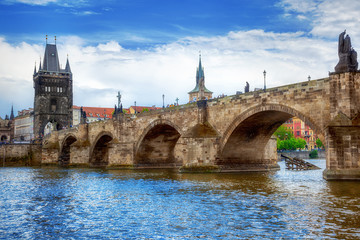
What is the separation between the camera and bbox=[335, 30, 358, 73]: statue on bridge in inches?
907

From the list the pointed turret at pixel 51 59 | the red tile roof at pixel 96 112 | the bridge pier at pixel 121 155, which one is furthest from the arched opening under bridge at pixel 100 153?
the red tile roof at pixel 96 112

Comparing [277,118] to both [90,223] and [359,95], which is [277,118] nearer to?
[359,95]

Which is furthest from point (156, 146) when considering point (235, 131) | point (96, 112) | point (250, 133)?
point (96, 112)

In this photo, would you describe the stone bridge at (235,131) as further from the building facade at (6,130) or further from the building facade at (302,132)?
the building facade at (6,130)

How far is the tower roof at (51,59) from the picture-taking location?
104213mm

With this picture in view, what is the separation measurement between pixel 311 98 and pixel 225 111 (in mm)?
7901

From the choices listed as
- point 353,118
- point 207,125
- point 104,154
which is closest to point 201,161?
point 207,125

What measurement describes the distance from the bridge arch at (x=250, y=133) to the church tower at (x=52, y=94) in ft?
246

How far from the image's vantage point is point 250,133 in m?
32.7

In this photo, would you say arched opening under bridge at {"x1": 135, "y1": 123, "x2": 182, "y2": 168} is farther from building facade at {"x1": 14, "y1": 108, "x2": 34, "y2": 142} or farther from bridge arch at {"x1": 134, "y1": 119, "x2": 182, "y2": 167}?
building facade at {"x1": 14, "y1": 108, "x2": 34, "y2": 142}

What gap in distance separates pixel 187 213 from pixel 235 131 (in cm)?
1759

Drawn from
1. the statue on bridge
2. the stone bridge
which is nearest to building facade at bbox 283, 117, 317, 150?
the stone bridge

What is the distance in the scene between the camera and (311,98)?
82.4 feet

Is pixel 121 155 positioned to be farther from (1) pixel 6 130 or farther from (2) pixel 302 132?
(1) pixel 6 130
